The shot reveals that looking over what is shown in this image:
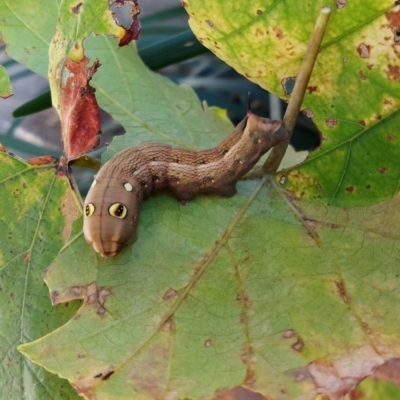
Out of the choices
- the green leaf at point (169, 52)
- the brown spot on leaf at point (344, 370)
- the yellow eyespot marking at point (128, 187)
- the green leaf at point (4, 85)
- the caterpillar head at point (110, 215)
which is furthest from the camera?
the green leaf at point (169, 52)

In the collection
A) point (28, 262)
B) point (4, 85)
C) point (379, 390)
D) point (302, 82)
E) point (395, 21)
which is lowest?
point (379, 390)

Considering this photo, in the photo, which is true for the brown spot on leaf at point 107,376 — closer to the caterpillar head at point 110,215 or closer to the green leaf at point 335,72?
the caterpillar head at point 110,215

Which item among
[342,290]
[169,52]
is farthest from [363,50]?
[169,52]

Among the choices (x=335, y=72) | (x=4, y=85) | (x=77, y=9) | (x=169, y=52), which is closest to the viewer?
(x=335, y=72)

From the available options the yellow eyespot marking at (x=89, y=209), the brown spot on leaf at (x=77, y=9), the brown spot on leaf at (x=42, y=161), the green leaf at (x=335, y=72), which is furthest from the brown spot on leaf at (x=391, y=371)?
the brown spot on leaf at (x=77, y=9)

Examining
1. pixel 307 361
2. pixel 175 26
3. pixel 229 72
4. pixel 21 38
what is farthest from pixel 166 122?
pixel 229 72

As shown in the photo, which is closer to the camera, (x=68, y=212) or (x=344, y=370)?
(x=344, y=370)

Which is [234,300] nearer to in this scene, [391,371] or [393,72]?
[391,371]

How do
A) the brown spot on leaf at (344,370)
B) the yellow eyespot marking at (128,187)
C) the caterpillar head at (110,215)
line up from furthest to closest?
the yellow eyespot marking at (128,187), the caterpillar head at (110,215), the brown spot on leaf at (344,370)

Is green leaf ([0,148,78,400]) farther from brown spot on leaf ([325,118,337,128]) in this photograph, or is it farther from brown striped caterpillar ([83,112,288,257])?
brown spot on leaf ([325,118,337,128])
